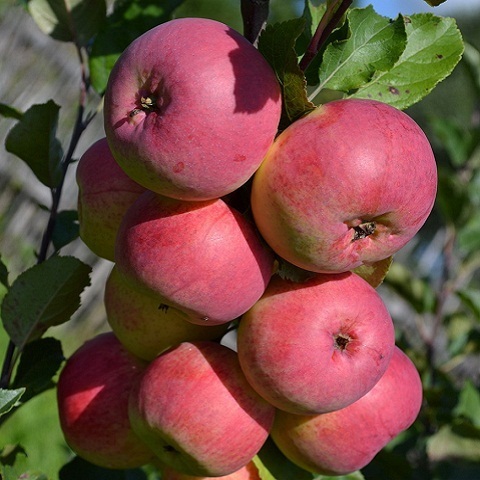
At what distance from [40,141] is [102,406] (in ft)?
1.39

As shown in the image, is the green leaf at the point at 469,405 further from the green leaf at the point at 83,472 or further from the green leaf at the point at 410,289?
the green leaf at the point at 83,472

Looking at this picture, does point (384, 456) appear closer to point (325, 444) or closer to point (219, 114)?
point (325, 444)

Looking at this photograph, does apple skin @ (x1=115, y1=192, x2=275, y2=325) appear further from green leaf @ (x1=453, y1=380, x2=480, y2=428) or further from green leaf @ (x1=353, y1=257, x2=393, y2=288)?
green leaf @ (x1=453, y1=380, x2=480, y2=428)

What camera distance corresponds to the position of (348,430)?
0.92m

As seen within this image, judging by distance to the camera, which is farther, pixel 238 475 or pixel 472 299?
pixel 472 299

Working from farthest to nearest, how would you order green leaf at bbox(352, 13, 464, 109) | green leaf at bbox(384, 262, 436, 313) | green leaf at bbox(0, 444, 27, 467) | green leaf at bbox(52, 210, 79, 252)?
1. green leaf at bbox(384, 262, 436, 313)
2. green leaf at bbox(52, 210, 79, 252)
3. green leaf at bbox(0, 444, 27, 467)
4. green leaf at bbox(352, 13, 464, 109)

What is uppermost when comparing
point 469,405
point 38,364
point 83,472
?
point 38,364

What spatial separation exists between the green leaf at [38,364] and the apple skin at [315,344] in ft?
1.10

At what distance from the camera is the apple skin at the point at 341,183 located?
756 millimetres

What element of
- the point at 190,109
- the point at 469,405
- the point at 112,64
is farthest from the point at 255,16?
the point at 469,405

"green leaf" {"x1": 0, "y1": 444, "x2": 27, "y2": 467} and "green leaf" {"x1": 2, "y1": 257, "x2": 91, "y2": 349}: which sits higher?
"green leaf" {"x1": 2, "y1": 257, "x2": 91, "y2": 349}

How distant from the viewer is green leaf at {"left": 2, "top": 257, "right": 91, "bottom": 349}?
3.25 feet

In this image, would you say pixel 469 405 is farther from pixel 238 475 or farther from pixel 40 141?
pixel 40 141

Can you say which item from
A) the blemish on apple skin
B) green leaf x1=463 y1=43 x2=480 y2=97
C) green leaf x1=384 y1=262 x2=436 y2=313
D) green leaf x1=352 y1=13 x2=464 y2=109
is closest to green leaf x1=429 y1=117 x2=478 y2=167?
green leaf x1=463 y1=43 x2=480 y2=97
